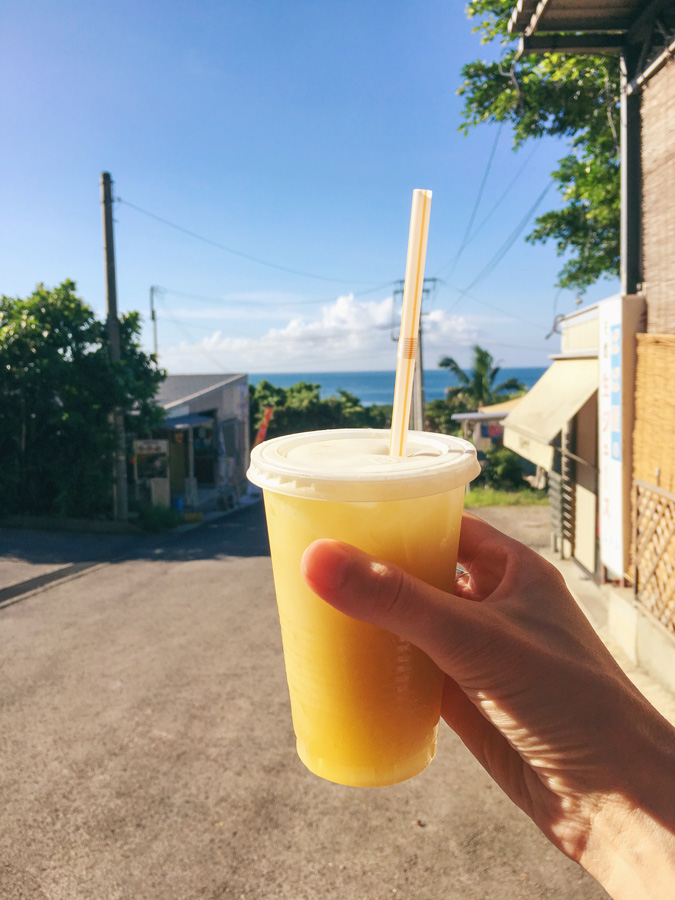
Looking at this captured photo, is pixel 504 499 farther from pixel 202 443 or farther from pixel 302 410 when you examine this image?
pixel 302 410

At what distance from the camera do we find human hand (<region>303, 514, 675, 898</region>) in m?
1.39

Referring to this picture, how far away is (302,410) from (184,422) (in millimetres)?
15158

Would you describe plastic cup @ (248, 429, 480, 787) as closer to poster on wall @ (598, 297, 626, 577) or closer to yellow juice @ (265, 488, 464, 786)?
yellow juice @ (265, 488, 464, 786)

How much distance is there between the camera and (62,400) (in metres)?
15.1

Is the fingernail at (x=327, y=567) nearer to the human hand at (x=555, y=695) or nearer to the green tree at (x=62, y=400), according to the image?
the human hand at (x=555, y=695)

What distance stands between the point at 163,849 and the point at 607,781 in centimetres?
410

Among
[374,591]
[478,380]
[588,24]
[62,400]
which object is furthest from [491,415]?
[374,591]

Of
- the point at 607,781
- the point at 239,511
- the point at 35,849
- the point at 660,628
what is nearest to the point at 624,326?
the point at 660,628

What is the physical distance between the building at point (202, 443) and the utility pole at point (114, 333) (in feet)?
8.14

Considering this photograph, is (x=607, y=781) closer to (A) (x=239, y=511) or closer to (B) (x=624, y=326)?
(B) (x=624, y=326)

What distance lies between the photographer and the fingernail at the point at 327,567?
54.2 inches

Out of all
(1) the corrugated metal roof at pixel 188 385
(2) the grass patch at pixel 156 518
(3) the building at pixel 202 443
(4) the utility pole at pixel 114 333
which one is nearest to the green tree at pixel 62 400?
(4) the utility pole at pixel 114 333

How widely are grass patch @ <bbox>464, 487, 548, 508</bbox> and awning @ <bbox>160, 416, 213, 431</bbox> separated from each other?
30.8ft

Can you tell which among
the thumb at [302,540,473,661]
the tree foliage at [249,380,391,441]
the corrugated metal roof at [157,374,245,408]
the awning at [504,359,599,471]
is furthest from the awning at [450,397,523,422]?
the thumb at [302,540,473,661]
